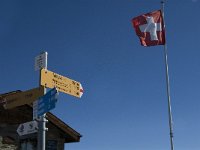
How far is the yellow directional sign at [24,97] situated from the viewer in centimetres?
985

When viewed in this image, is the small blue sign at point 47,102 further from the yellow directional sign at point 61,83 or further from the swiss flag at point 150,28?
the swiss flag at point 150,28

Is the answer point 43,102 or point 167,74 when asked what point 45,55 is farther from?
point 167,74

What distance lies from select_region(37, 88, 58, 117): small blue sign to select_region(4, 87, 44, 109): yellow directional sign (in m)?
0.30

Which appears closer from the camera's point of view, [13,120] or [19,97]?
[19,97]

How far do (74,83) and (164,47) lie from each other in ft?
28.8

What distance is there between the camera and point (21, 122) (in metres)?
19.6

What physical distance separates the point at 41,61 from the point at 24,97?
0.92 meters

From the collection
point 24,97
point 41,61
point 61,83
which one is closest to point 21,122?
point 24,97

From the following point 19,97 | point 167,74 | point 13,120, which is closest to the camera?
point 19,97

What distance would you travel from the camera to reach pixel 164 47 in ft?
60.8

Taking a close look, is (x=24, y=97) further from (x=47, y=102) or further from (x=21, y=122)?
(x=21, y=122)

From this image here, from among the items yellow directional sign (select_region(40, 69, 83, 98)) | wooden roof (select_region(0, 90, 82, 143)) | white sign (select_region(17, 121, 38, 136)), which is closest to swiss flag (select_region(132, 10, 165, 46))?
wooden roof (select_region(0, 90, 82, 143))

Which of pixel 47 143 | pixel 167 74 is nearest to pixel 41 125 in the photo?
pixel 167 74

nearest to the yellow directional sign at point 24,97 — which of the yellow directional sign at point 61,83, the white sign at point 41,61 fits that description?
the yellow directional sign at point 61,83
